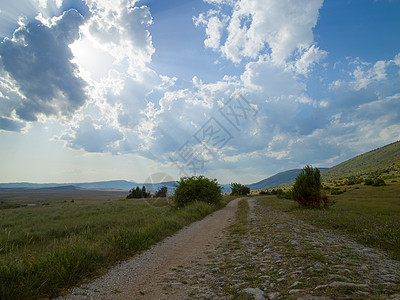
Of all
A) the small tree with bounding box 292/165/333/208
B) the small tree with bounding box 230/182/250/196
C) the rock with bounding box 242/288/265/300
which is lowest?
the small tree with bounding box 230/182/250/196

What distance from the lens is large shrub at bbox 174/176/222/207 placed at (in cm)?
2710

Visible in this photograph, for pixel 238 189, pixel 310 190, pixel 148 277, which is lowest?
pixel 238 189

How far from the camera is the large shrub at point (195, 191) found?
27.1 metres

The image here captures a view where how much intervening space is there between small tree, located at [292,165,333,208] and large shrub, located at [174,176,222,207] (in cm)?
1151

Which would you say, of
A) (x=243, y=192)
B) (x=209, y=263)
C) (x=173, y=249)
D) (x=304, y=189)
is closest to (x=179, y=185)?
(x=304, y=189)

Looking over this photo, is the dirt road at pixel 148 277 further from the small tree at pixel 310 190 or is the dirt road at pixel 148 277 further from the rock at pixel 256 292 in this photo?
the small tree at pixel 310 190

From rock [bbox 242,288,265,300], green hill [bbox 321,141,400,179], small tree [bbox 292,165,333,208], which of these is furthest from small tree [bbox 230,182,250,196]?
rock [bbox 242,288,265,300]

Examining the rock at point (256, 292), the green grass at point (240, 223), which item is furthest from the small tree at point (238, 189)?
the rock at point (256, 292)

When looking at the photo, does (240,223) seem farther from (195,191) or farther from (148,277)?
(195,191)

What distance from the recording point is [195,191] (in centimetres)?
2755

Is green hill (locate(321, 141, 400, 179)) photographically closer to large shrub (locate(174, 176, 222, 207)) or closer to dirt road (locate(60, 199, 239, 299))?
large shrub (locate(174, 176, 222, 207))

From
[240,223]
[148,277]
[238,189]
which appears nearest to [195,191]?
[240,223]

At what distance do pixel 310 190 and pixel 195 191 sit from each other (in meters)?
14.2

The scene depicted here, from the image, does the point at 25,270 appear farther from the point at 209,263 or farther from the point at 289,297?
the point at 289,297
